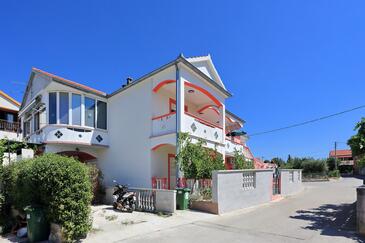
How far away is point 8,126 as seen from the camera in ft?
90.8

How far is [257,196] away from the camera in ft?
48.8

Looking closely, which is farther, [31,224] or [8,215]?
[8,215]

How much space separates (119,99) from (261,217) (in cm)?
1105

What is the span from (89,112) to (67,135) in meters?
2.00

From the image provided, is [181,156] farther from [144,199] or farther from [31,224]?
[31,224]

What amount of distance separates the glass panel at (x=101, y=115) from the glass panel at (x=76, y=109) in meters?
1.44

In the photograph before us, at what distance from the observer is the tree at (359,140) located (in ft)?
34.7

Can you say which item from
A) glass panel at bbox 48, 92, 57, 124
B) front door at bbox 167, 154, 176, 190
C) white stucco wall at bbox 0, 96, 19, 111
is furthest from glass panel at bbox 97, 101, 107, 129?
white stucco wall at bbox 0, 96, 19, 111

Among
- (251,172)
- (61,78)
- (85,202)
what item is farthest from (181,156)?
(61,78)

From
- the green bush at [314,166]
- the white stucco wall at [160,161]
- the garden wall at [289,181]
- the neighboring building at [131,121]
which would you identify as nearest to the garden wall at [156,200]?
the neighboring building at [131,121]

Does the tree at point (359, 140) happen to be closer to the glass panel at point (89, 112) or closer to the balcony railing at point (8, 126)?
the glass panel at point (89, 112)

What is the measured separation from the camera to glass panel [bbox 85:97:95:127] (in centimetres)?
1748

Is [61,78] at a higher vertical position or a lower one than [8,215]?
higher

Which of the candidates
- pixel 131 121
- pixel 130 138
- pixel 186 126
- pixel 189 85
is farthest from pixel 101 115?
pixel 186 126
